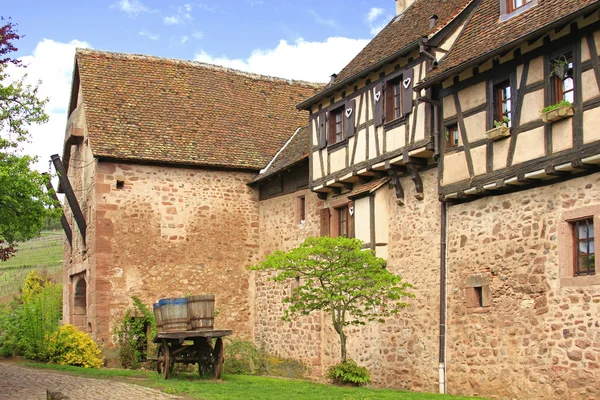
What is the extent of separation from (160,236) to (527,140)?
43.7ft

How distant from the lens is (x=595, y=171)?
45.4 feet

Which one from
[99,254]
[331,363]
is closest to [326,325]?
[331,363]

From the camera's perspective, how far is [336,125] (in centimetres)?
2145

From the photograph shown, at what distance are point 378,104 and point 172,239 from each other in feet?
29.0

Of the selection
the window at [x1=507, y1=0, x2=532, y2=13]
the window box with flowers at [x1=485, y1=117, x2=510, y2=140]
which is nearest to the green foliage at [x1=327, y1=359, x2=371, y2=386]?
the window box with flowers at [x1=485, y1=117, x2=510, y2=140]

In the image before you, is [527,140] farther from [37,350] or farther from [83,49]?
[83,49]

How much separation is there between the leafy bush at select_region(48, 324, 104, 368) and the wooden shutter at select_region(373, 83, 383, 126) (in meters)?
10.2

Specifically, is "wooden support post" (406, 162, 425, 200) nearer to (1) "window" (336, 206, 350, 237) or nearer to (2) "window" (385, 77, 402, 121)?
(2) "window" (385, 77, 402, 121)

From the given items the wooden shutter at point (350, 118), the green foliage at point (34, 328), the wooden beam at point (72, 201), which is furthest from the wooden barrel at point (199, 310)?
the wooden beam at point (72, 201)

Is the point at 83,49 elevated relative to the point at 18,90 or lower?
elevated

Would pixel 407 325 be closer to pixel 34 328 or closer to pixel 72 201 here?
pixel 34 328

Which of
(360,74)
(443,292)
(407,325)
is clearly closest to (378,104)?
(360,74)

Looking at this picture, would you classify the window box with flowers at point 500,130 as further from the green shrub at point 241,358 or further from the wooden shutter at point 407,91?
the green shrub at point 241,358

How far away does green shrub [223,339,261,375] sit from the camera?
2367cm
